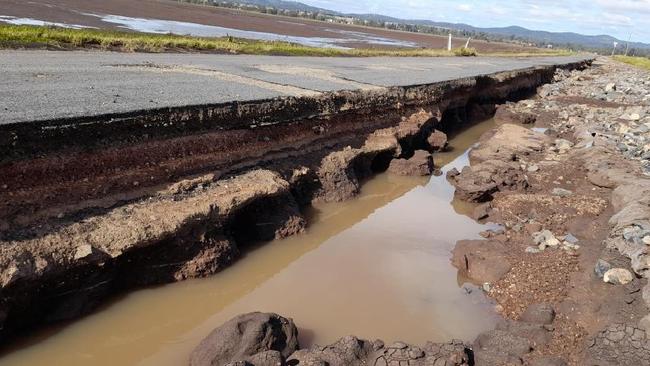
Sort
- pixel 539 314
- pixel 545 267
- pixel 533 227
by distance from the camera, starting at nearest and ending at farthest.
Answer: pixel 539 314
pixel 545 267
pixel 533 227

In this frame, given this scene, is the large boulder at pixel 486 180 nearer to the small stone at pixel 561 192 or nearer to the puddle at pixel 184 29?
the small stone at pixel 561 192

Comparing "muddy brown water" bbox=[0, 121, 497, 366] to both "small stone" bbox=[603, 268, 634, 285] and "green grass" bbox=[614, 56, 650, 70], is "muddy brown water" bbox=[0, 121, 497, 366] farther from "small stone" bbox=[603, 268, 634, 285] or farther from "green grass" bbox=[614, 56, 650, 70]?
"green grass" bbox=[614, 56, 650, 70]

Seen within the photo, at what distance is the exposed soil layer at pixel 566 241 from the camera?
5316mm

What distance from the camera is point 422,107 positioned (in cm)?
1374

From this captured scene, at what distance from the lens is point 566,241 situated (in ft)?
26.1

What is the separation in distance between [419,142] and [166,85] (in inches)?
261

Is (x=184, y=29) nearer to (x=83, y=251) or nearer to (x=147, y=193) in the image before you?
(x=147, y=193)

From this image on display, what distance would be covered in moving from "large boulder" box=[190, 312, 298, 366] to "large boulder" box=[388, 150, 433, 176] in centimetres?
662

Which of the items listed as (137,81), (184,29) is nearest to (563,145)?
(137,81)

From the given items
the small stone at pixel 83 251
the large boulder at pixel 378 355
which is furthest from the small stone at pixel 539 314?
the small stone at pixel 83 251

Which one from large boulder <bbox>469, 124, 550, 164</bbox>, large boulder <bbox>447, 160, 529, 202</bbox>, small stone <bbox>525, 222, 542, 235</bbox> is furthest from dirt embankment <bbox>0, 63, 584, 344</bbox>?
large boulder <bbox>469, 124, 550, 164</bbox>

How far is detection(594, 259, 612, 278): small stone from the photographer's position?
650 centimetres

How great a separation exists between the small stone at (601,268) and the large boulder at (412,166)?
16.6 ft

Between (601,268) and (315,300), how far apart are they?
3600 millimetres
